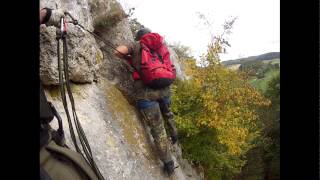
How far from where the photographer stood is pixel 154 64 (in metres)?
5.96

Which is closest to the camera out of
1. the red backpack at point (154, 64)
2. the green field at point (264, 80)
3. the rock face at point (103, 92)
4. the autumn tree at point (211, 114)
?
the rock face at point (103, 92)

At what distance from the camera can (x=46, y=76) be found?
197 inches

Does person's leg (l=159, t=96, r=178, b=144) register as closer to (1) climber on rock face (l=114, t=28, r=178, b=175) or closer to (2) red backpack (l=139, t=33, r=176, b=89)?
(1) climber on rock face (l=114, t=28, r=178, b=175)

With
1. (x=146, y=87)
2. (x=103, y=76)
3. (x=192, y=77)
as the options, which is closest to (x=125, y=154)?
(x=146, y=87)

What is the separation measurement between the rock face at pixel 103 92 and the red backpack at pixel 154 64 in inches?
25.1

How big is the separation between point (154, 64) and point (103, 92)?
2.73ft

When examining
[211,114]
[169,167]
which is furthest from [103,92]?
[211,114]

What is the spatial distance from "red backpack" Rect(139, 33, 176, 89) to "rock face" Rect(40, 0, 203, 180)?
64cm

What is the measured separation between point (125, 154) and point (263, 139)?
1154 centimetres

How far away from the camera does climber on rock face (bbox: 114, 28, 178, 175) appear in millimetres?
5996

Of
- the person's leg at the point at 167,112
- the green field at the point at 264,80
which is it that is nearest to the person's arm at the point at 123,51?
the person's leg at the point at 167,112

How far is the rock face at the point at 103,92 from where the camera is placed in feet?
16.7

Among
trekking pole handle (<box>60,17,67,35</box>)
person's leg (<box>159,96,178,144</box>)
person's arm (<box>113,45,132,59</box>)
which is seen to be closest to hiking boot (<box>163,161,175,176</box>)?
person's leg (<box>159,96,178,144</box>)

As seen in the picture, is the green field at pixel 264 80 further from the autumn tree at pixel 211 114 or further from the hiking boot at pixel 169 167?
the hiking boot at pixel 169 167
